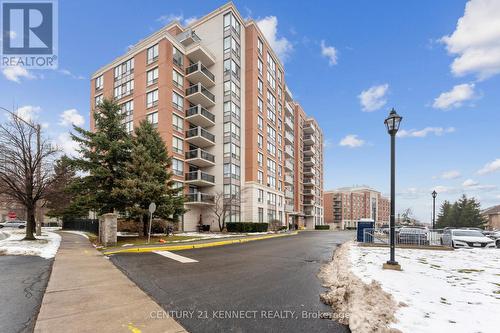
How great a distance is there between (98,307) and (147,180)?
602 inches

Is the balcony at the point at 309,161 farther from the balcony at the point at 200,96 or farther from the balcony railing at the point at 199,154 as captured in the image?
the balcony railing at the point at 199,154

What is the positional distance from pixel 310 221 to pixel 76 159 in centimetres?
6010

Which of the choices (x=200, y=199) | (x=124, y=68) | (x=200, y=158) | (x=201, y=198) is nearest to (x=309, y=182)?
(x=201, y=198)

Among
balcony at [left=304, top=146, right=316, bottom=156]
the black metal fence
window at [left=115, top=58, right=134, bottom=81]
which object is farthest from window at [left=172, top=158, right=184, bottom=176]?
balcony at [left=304, top=146, right=316, bottom=156]

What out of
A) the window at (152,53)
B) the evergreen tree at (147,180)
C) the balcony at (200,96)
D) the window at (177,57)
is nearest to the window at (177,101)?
the balcony at (200,96)

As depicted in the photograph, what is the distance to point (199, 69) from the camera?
36.2 m

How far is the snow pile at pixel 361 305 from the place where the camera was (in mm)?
4203

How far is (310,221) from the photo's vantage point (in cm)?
7169

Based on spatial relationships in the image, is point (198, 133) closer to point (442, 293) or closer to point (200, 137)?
point (200, 137)

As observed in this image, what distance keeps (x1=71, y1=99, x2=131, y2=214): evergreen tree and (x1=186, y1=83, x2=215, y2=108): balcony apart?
587 inches

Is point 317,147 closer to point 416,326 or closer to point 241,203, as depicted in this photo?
point 241,203

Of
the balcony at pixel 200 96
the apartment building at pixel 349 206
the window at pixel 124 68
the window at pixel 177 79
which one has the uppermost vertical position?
the window at pixel 124 68

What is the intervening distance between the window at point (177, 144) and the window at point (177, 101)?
4.17 metres

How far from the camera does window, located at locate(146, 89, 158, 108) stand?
3500cm
